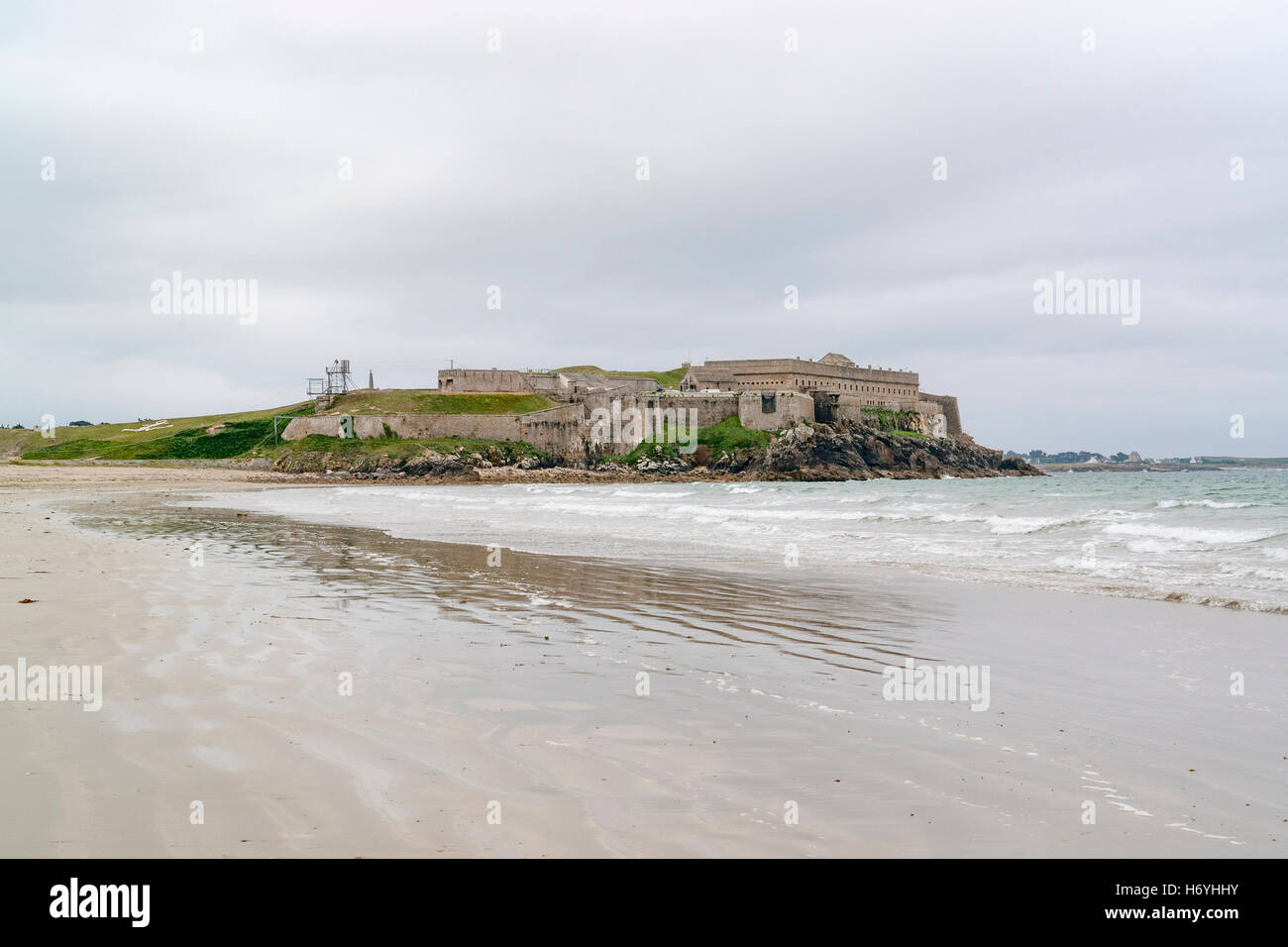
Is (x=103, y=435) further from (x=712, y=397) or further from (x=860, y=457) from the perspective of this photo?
(x=860, y=457)

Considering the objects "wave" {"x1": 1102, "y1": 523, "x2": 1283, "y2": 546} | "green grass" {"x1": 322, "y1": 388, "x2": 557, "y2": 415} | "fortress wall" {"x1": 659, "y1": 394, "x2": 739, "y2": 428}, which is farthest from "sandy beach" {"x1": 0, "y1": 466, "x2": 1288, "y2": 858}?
"fortress wall" {"x1": 659, "y1": 394, "x2": 739, "y2": 428}

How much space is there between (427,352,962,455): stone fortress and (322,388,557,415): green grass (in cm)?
273

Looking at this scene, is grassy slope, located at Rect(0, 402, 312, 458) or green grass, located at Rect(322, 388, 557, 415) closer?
grassy slope, located at Rect(0, 402, 312, 458)

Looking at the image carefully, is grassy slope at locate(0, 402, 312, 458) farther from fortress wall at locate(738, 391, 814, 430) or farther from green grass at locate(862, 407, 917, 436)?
green grass at locate(862, 407, 917, 436)

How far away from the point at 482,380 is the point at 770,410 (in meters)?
31.3

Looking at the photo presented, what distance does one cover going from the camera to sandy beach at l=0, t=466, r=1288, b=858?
12.5 ft

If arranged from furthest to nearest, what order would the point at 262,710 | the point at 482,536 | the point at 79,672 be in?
the point at 482,536 → the point at 79,672 → the point at 262,710

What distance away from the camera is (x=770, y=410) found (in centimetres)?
8862

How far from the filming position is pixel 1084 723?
5.81 m

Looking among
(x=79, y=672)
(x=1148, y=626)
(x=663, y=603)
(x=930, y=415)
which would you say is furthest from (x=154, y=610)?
(x=930, y=415)

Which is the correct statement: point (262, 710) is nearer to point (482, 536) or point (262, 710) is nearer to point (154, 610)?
point (154, 610)

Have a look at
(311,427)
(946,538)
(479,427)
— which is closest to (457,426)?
(479,427)

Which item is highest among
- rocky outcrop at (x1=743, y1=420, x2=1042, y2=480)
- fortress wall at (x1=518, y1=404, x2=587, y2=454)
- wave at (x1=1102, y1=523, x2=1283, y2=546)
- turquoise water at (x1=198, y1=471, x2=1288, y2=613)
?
fortress wall at (x1=518, y1=404, x2=587, y2=454)
